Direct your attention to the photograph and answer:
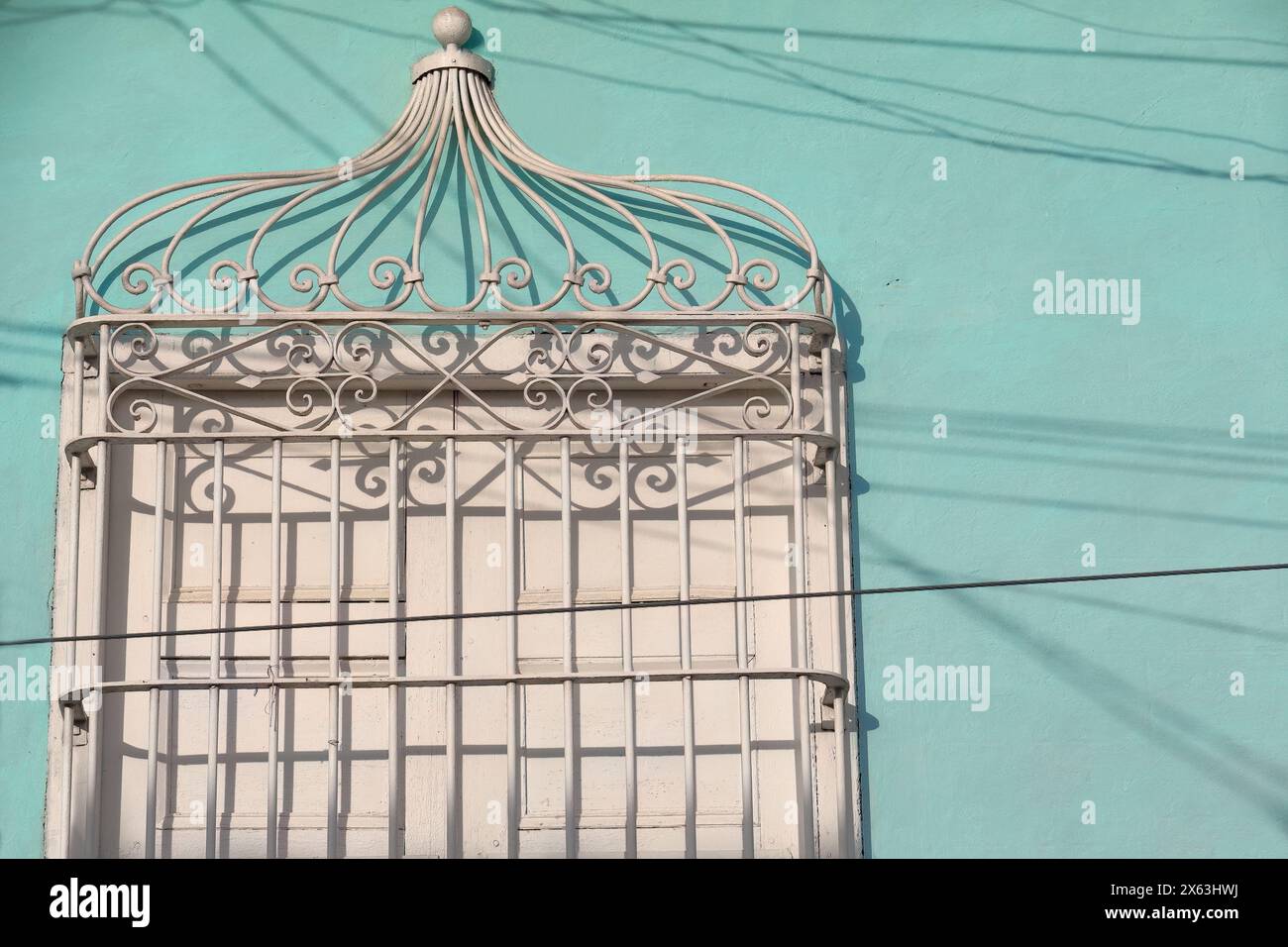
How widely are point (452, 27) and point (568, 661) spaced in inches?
65.0

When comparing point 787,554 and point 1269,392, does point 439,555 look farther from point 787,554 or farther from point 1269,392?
point 1269,392

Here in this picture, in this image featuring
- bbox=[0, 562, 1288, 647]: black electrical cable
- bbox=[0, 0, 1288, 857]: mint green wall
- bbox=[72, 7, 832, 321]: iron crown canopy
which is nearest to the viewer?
bbox=[0, 562, 1288, 647]: black electrical cable

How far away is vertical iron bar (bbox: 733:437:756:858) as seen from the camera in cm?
481

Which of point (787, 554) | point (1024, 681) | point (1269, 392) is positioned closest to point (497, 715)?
point (787, 554)

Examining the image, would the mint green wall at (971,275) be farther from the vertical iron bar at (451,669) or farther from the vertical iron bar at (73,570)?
the vertical iron bar at (451,669)

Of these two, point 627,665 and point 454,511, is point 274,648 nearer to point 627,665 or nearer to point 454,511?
point 454,511

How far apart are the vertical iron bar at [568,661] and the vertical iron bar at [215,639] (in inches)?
31.1

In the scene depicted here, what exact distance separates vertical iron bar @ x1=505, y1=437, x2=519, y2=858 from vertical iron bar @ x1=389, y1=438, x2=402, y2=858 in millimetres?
253

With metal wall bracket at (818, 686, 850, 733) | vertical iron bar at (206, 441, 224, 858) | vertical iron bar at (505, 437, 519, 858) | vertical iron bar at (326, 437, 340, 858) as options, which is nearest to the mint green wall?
metal wall bracket at (818, 686, 850, 733)

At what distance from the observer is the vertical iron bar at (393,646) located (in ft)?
15.7

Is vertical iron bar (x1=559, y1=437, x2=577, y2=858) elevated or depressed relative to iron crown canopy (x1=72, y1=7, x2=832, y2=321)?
depressed

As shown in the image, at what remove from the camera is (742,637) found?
4.93 meters

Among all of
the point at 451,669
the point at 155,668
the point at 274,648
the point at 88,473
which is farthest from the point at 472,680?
the point at 88,473

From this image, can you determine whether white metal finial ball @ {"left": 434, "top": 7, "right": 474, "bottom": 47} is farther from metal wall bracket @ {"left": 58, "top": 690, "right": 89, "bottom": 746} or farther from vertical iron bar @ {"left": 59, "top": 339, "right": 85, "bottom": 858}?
metal wall bracket @ {"left": 58, "top": 690, "right": 89, "bottom": 746}
